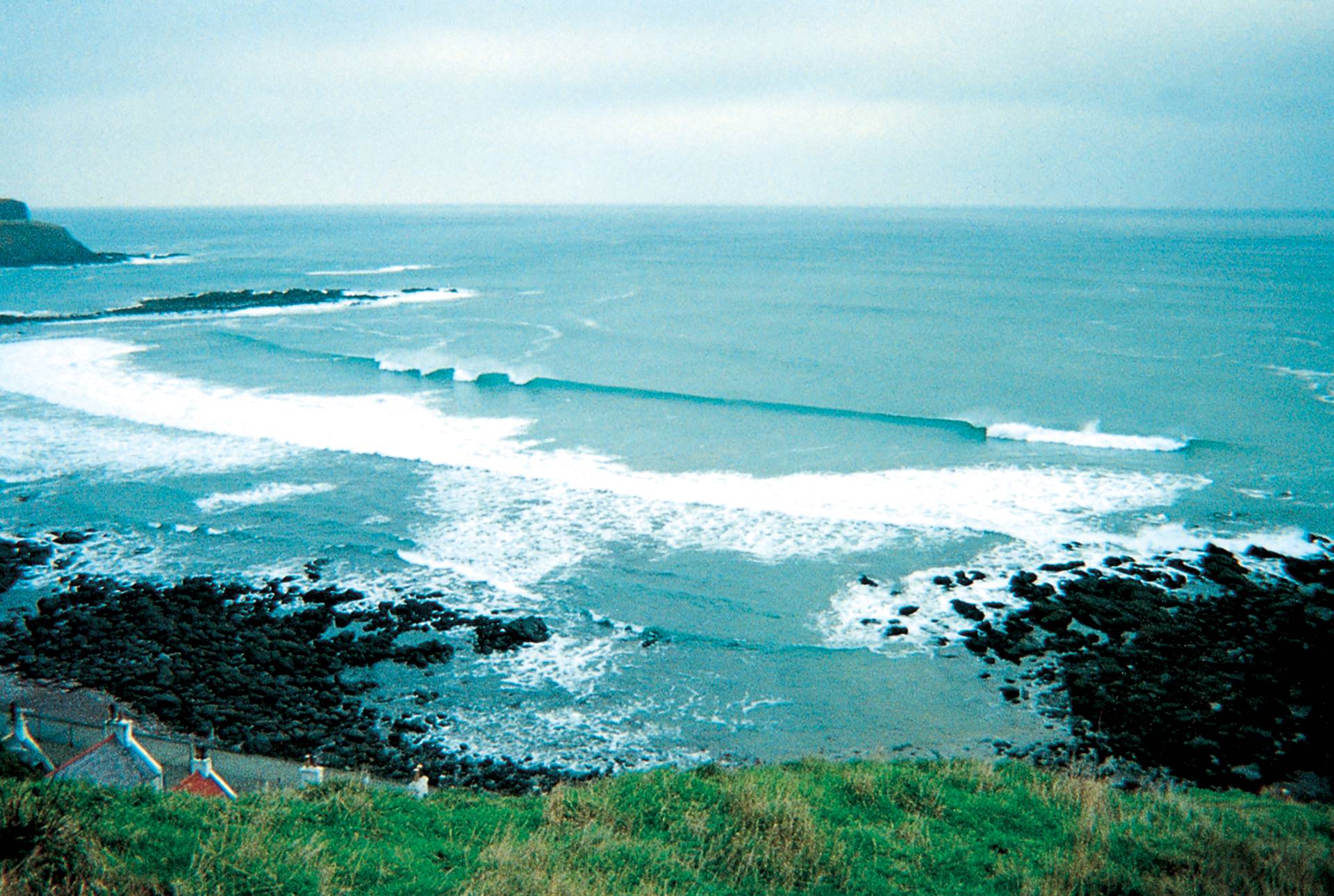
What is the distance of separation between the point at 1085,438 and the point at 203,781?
3202cm

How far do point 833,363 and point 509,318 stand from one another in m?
25.8

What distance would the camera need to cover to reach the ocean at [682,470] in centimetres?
1783

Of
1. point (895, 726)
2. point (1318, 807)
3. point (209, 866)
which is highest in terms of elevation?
point (209, 866)

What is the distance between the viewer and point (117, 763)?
504 inches

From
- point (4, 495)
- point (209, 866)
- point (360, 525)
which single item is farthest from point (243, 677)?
point (4, 495)

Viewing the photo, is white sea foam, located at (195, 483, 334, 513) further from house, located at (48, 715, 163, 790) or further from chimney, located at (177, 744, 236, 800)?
chimney, located at (177, 744, 236, 800)

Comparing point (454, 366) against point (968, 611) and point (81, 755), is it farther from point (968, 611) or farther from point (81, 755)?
point (81, 755)

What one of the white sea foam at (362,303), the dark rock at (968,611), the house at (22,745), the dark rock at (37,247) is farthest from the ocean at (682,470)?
the dark rock at (37,247)

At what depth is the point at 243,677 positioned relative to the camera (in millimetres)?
17609

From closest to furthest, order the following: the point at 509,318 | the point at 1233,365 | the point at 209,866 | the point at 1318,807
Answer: the point at 209,866 < the point at 1318,807 < the point at 1233,365 < the point at 509,318

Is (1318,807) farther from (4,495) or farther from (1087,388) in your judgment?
(4,495)

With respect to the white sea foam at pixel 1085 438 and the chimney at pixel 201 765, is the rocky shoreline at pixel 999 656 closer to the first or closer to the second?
the chimney at pixel 201 765

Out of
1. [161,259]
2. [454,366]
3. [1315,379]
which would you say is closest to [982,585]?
[1315,379]

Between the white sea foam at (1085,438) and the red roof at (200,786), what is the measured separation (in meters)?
29.6
